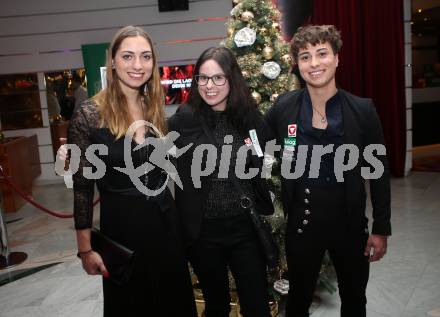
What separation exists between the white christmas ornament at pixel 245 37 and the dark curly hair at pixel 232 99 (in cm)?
77

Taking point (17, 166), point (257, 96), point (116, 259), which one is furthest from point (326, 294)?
point (17, 166)

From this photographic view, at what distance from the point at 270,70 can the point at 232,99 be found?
88 cm

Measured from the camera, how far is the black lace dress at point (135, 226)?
1890 mm

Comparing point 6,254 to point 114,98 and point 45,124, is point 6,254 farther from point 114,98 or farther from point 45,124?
point 45,124

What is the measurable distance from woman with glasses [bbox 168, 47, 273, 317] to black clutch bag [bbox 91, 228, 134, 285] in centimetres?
32

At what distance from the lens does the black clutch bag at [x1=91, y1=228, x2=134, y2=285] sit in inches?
74.0

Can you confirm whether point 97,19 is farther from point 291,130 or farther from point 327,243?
point 327,243

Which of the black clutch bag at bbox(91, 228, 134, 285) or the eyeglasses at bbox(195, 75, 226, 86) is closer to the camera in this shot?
the black clutch bag at bbox(91, 228, 134, 285)

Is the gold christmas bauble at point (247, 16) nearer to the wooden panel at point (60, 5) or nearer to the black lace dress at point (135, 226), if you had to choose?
the black lace dress at point (135, 226)

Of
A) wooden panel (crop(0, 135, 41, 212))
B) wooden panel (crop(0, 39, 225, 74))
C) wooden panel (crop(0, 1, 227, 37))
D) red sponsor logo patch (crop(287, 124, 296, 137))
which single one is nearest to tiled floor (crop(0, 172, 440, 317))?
wooden panel (crop(0, 135, 41, 212))

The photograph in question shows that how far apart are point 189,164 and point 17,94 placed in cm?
717

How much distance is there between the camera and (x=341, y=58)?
664 centimetres

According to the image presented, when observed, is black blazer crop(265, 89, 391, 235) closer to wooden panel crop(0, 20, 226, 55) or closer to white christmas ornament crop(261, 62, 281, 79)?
white christmas ornament crop(261, 62, 281, 79)

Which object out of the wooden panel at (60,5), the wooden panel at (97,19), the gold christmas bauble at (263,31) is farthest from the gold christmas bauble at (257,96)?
the wooden panel at (60,5)
